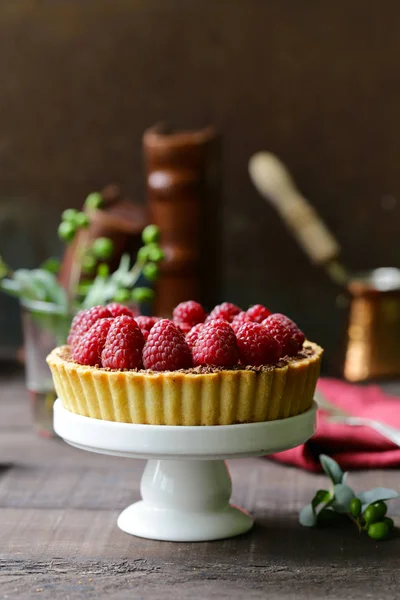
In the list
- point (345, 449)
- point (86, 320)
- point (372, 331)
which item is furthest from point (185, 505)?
point (372, 331)

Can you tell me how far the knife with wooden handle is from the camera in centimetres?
236

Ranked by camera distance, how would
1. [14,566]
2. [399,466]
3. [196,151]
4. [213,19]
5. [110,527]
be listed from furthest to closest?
[213,19]
[196,151]
[399,466]
[110,527]
[14,566]

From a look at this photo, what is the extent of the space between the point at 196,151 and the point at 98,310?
3.51ft

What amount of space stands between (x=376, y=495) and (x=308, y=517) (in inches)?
4.0

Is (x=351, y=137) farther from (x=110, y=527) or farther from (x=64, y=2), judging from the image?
(x=110, y=527)

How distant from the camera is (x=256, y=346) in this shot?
1.21 metres

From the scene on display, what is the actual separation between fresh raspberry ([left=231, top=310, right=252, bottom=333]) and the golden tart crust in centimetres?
7

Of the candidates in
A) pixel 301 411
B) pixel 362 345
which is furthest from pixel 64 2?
pixel 301 411

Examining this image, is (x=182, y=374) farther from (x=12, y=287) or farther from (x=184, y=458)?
(x=12, y=287)

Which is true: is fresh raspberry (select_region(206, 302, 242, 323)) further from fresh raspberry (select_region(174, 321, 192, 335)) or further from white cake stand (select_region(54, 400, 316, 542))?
white cake stand (select_region(54, 400, 316, 542))

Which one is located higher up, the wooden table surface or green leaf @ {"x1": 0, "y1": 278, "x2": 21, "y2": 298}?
green leaf @ {"x1": 0, "y1": 278, "x2": 21, "y2": 298}

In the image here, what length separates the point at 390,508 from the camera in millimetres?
1432

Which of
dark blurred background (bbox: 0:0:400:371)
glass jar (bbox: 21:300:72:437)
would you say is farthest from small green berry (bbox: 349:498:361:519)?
dark blurred background (bbox: 0:0:400:371)

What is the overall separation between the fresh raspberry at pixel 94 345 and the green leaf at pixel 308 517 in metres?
0.37
